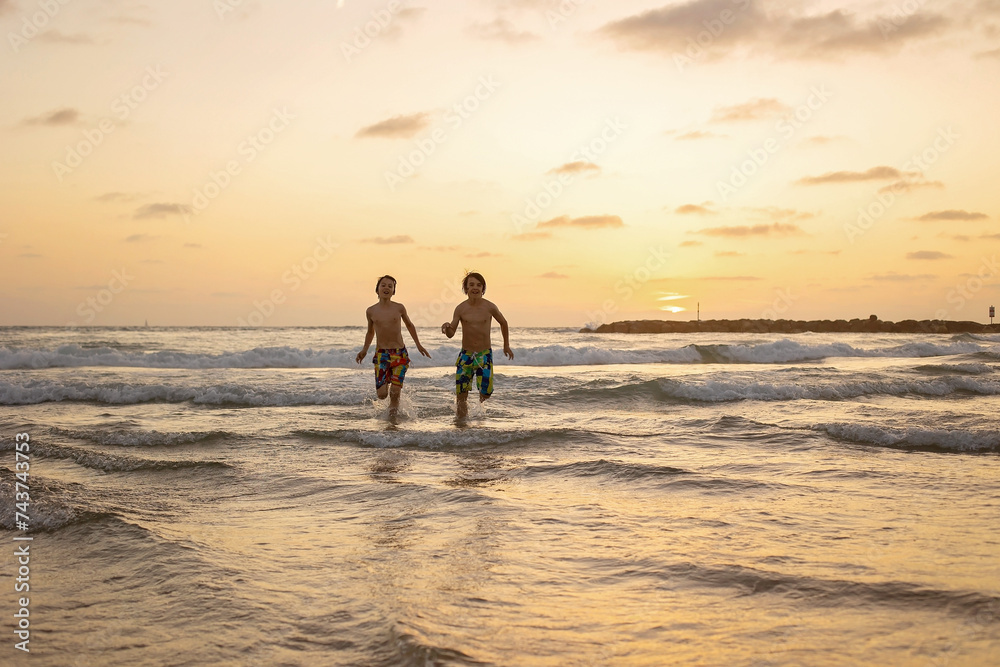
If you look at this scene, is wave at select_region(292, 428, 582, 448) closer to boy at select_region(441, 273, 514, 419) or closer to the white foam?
boy at select_region(441, 273, 514, 419)

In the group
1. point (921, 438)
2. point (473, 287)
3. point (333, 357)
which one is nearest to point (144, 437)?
point (473, 287)

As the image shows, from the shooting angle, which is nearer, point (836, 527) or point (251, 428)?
point (836, 527)

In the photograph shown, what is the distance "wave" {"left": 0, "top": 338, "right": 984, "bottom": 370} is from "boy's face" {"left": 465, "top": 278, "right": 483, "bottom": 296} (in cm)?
1112

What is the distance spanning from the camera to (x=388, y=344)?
34.6ft

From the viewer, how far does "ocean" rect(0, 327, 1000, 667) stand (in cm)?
265

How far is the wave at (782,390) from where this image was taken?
477 inches

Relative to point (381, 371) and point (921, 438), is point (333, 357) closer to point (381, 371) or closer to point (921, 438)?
point (381, 371)

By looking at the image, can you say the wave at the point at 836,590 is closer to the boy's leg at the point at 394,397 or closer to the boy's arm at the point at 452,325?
the boy's arm at the point at 452,325

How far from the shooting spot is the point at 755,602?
298 centimetres

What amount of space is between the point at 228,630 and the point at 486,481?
10.1ft

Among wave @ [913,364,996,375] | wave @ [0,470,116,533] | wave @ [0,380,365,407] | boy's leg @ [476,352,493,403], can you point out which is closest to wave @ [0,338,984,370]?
wave @ [913,364,996,375]

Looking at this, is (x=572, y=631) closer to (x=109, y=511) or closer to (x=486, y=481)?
(x=486, y=481)

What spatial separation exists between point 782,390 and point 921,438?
5.22 meters

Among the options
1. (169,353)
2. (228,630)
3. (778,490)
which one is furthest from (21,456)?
(169,353)
